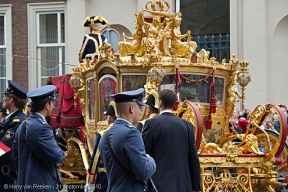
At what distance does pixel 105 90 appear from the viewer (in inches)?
479

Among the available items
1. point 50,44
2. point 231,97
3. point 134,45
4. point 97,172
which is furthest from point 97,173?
point 50,44

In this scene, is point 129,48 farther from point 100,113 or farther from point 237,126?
point 237,126

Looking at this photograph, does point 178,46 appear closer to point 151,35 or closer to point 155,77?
point 151,35

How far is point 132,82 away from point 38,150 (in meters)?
4.11

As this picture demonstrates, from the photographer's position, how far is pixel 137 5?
21953 mm

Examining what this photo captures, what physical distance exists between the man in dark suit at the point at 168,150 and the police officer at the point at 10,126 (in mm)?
1540

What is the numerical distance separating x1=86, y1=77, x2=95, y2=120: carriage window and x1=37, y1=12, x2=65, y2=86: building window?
10506 millimetres

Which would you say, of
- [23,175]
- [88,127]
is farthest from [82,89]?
[23,175]

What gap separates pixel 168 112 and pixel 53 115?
207 inches

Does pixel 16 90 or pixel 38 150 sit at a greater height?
pixel 16 90

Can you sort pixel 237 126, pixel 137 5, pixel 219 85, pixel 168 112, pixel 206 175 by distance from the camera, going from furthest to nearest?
1. pixel 137 5
2. pixel 237 126
3. pixel 219 85
4. pixel 206 175
5. pixel 168 112

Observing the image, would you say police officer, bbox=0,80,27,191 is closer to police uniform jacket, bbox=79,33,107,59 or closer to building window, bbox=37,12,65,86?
police uniform jacket, bbox=79,33,107,59

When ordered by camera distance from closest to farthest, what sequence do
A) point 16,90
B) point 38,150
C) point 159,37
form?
point 38,150 < point 16,90 < point 159,37

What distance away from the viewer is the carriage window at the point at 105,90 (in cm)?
1200
